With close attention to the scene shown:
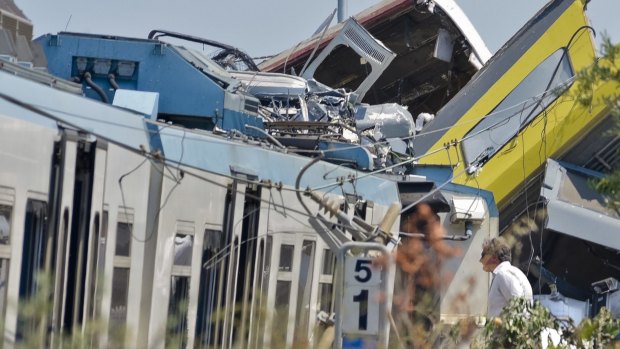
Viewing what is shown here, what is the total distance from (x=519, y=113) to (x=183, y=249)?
1026 centimetres

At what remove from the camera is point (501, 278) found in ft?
35.1

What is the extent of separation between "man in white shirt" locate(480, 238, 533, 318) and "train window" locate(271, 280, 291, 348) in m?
1.64

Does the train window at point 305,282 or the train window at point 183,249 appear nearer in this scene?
the train window at point 183,249

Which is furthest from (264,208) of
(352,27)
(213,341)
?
(352,27)

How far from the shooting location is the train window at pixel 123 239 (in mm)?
8367

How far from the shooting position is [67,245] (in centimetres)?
751

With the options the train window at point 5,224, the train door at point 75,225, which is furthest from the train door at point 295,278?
the train window at point 5,224

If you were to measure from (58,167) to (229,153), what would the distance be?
109 inches

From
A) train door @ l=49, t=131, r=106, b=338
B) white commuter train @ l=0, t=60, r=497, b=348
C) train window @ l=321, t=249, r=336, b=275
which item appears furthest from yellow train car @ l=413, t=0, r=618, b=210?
train door @ l=49, t=131, r=106, b=338

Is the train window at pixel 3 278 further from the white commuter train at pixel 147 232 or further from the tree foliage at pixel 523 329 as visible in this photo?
the tree foliage at pixel 523 329

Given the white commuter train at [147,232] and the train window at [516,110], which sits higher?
the train window at [516,110]

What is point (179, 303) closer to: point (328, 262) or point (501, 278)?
point (501, 278)

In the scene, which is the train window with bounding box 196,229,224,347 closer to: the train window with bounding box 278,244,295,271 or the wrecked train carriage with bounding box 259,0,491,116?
the train window with bounding box 278,244,295,271

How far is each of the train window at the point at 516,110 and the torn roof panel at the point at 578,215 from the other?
0.92 metres
